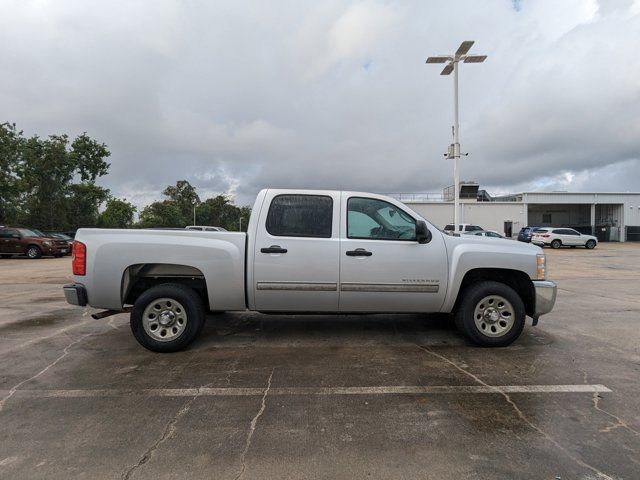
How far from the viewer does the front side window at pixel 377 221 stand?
4.89m

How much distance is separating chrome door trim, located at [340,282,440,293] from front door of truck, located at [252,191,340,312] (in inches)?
6.2

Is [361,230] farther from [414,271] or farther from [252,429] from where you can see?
[252,429]

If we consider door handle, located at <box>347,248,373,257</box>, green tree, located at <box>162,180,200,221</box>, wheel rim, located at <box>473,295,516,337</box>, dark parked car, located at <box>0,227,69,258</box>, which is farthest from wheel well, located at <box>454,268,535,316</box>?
green tree, located at <box>162,180,200,221</box>

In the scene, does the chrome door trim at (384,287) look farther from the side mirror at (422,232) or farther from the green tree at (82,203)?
the green tree at (82,203)

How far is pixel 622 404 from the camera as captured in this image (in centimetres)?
346

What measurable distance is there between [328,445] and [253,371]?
1581mm

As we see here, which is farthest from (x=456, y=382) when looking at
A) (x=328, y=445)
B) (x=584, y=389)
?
(x=328, y=445)

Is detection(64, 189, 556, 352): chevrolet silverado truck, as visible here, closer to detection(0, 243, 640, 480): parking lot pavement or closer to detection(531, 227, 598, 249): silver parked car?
detection(0, 243, 640, 480): parking lot pavement

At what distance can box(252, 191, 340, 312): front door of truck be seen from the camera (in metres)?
4.75

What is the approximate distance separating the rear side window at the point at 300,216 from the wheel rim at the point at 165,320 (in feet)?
4.84

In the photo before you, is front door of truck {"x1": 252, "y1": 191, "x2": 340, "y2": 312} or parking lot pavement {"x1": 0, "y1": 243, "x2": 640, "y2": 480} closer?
parking lot pavement {"x1": 0, "y1": 243, "x2": 640, "y2": 480}

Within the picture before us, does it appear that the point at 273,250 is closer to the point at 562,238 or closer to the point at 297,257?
the point at 297,257

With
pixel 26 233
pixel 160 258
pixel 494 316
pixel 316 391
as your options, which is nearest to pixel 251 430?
pixel 316 391

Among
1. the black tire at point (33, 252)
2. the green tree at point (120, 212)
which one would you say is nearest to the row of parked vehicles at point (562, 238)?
the black tire at point (33, 252)
